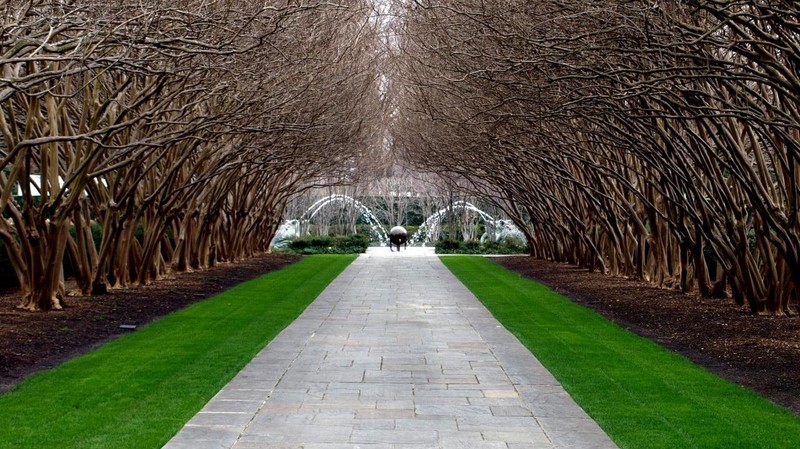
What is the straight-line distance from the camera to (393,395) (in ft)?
32.9

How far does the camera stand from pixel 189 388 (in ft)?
33.4

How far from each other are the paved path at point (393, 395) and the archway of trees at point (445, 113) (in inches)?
144

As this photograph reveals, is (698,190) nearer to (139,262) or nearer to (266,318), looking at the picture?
(266,318)

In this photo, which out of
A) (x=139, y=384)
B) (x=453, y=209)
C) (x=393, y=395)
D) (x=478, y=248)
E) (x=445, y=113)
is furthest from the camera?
(x=453, y=209)

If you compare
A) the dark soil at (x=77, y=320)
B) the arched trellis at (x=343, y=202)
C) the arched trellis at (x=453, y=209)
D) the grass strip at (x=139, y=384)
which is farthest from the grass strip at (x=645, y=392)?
the arched trellis at (x=343, y=202)

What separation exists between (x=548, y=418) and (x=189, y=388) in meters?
3.61

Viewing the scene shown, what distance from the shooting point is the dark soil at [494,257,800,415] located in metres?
11.3

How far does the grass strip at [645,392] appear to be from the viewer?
8.22m

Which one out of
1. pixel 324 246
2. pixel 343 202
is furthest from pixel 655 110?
pixel 343 202

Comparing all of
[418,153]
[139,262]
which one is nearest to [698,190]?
[139,262]

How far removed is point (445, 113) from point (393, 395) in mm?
19140

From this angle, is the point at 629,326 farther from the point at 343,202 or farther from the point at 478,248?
the point at 343,202

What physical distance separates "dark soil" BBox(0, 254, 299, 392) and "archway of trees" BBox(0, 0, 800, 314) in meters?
0.78

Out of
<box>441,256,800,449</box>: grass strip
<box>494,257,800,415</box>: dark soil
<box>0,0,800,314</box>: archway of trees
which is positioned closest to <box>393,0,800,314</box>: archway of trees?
<box>0,0,800,314</box>: archway of trees
